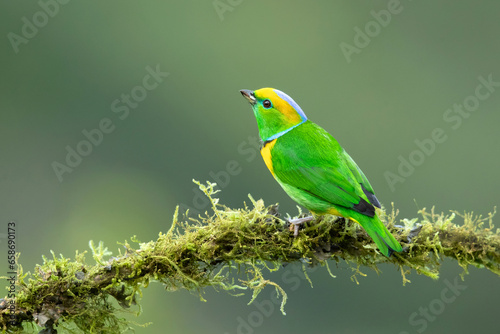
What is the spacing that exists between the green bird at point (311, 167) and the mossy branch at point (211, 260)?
12 centimetres

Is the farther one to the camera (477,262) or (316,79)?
(316,79)

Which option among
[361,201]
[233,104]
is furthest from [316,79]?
[361,201]

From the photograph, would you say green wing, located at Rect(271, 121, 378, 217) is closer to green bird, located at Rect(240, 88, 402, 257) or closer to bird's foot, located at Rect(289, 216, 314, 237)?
green bird, located at Rect(240, 88, 402, 257)

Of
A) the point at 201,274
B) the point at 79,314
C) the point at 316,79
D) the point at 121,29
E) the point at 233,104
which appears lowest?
the point at 201,274

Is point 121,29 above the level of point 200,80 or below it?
above

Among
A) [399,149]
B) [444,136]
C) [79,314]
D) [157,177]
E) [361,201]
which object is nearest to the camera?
[79,314]

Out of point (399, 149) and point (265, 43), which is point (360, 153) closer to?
point (399, 149)

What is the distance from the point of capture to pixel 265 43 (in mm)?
17938

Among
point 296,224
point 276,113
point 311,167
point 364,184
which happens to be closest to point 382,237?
point 296,224

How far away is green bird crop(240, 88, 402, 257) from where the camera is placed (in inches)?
104

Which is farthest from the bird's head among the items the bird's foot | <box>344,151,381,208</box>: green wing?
the bird's foot

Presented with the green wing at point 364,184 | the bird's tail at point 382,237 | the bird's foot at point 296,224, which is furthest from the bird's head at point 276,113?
the bird's tail at point 382,237

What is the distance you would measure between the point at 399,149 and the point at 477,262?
11.9 m

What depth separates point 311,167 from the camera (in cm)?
296
